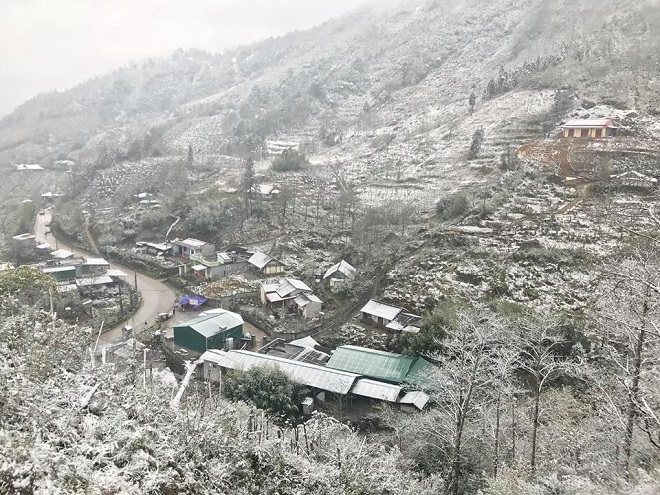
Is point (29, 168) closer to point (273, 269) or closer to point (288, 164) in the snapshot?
point (288, 164)

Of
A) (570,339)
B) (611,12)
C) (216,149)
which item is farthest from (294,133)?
(570,339)

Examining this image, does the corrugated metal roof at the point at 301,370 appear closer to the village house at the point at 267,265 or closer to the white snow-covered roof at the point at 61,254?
the village house at the point at 267,265

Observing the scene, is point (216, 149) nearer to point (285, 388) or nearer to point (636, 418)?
point (285, 388)

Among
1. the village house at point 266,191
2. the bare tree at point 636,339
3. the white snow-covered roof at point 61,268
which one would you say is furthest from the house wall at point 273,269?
the bare tree at point 636,339

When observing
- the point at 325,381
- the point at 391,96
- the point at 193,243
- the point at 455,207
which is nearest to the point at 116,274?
the point at 193,243

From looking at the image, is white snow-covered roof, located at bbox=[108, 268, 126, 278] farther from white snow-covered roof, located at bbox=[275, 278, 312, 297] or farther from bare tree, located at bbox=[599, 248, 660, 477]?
bare tree, located at bbox=[599, 248, 660, 477]

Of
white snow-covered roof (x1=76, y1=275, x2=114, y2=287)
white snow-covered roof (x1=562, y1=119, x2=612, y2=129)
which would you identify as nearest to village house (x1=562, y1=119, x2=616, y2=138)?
white snow-covered roof (x1=562, y1=119, x2=612, y2=129)
